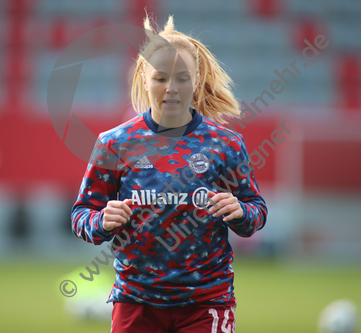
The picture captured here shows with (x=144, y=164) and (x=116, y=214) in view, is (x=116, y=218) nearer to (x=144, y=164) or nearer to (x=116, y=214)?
(x=116, y=214)

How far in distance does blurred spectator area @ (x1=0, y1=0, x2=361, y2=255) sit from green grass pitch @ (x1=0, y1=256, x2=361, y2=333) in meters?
2.16

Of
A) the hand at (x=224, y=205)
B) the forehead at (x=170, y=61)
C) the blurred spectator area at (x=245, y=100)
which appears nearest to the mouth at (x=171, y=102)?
the forehead at (x=170, y=61)

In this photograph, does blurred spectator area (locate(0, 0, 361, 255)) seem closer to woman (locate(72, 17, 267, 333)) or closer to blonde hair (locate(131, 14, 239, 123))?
blonde hair (locate(131, 14, 239, 123))

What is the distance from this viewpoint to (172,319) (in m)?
1.97

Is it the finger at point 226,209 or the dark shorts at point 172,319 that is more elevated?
the finger at point 226,209

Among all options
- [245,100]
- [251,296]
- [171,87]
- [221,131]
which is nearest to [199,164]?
[221,131]

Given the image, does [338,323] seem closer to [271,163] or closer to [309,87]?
[271,163]

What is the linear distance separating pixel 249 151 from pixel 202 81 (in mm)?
10310

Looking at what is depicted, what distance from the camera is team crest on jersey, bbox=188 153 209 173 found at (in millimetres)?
2029

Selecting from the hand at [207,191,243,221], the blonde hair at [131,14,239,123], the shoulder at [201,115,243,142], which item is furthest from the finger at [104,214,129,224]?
the blonde hair at [131,14,239,123]

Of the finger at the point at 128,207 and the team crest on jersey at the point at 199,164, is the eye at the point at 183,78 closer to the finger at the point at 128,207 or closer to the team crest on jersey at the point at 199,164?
the team crest on jersey at the point at 199,164

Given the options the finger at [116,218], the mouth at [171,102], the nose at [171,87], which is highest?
the nose at [171,87]

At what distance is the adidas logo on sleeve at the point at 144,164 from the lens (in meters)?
2.04

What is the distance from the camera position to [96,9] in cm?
1662
